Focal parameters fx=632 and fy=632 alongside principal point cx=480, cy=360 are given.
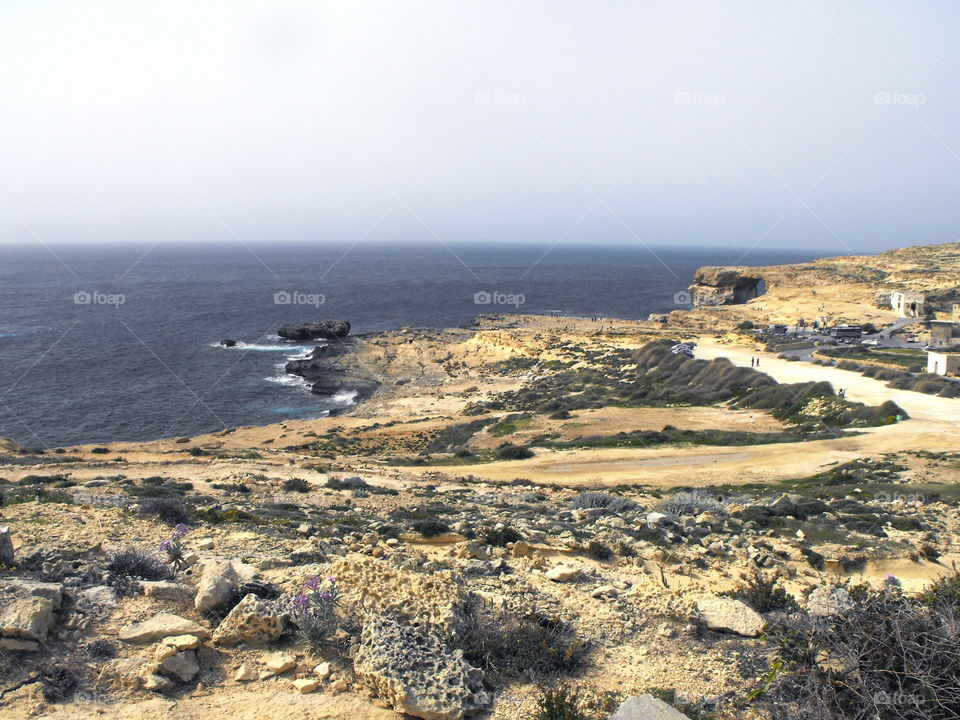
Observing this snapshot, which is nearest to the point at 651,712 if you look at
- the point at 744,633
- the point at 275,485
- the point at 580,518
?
the point at 744,633

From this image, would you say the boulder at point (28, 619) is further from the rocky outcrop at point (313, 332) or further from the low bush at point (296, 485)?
the rocky outcrop at point (313, 332)

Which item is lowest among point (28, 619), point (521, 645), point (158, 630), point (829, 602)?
point (521, 645)

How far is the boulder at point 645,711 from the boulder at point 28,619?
199 inches

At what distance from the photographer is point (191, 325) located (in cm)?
7769

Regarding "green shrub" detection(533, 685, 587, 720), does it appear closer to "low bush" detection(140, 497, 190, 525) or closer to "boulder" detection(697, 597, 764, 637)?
"boulder" detection(697, 597, 764, 637)

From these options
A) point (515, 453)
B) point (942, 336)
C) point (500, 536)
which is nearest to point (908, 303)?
point (942, 336)

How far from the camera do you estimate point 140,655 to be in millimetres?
5738

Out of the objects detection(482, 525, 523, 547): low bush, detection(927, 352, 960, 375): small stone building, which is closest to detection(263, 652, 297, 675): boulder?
detection(482, 525, 523, 547): low bush

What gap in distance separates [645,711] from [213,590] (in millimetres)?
4389

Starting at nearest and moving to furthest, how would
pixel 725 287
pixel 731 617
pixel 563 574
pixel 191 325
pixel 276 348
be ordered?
pixel 731 617
pixel 563 574
pixel 276 348
pixel 191 325
pixel 725 287

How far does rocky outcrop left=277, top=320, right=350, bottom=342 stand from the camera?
73312mm

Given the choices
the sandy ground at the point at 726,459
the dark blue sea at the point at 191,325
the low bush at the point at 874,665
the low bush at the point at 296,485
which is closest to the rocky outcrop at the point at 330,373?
the dark blue sea at the point at 191,325

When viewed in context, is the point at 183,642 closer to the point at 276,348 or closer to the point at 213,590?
the point at 213,590

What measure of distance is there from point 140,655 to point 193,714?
0.99 meters
